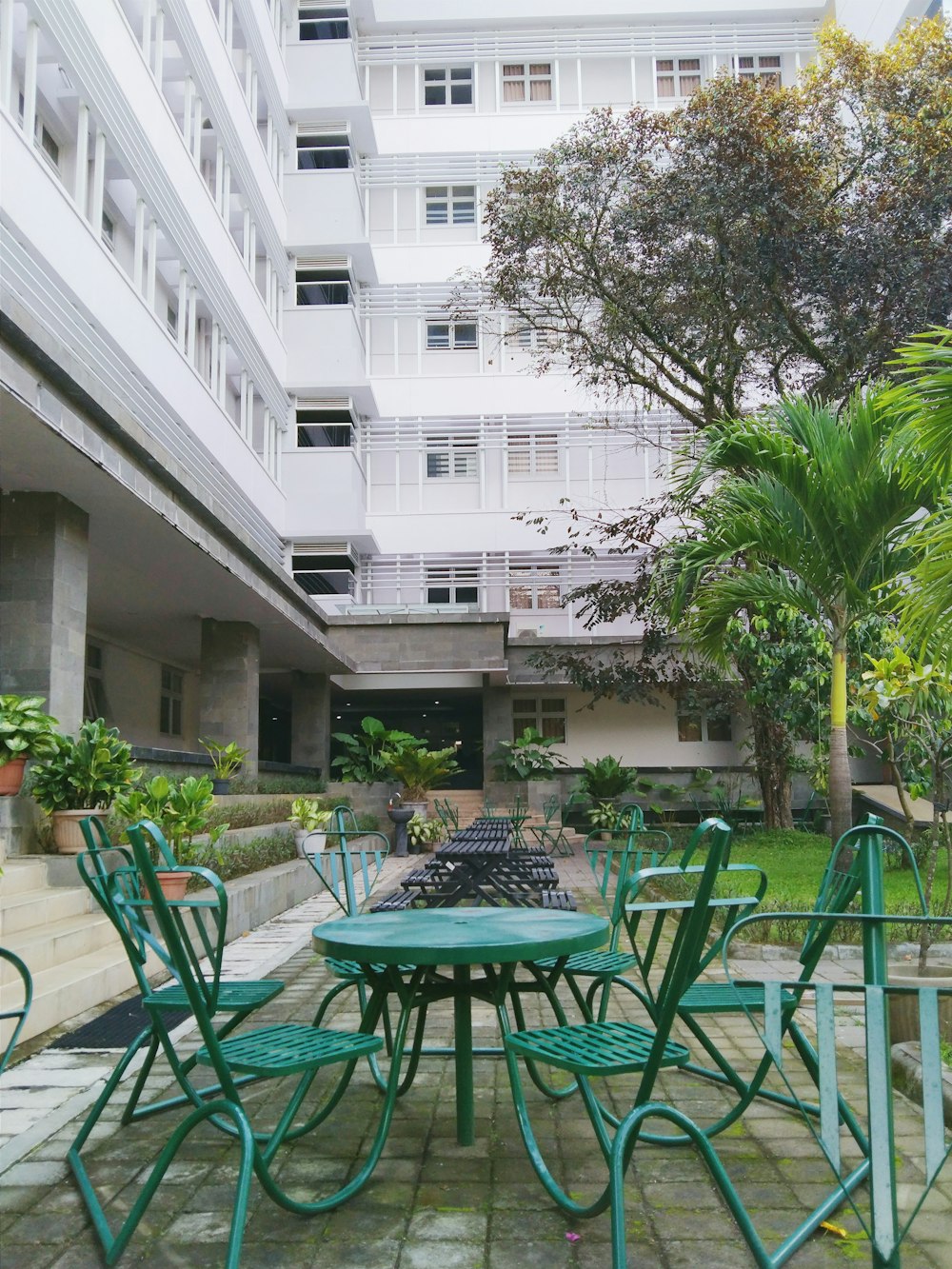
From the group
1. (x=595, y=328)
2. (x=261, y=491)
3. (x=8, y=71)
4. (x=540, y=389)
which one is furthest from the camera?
(x=540, y=389)

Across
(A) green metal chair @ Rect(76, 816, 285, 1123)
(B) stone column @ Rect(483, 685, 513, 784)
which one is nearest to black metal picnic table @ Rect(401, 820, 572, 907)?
(A) green metal chair @ Rect(76, 816, 285, 1123)

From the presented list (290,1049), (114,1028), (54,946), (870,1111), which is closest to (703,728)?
(54,946)

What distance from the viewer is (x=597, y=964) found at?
4066 millimetres

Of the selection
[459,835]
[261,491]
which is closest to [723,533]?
[459,835]

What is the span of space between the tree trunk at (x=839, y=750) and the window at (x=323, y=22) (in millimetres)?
23537

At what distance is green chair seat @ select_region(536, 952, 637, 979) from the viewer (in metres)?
3.96

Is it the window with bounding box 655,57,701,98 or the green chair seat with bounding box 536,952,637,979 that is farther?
the window with bounding box 655,57,701,98

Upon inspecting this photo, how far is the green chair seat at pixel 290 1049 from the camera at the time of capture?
9.04 feet

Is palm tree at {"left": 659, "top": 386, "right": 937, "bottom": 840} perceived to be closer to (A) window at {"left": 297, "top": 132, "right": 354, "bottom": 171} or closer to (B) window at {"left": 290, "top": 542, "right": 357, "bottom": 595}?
(B) window at {"left": 290, "top": 542, "right": 357, "bottom": 595}

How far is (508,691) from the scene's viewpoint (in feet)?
76.7

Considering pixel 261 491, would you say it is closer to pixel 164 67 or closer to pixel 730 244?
pixel 164 67

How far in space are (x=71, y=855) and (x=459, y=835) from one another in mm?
3530

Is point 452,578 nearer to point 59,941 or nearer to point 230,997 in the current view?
point 59,941

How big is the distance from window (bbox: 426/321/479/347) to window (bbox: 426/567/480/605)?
5995mm
